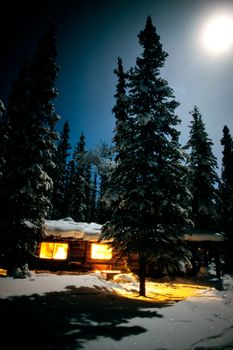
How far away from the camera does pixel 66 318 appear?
23.9ft

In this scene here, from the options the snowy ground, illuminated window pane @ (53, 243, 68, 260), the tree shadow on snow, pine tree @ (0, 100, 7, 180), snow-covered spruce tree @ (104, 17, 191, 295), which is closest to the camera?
the tree shadow on snow

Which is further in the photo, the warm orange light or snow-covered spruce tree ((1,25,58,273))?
snow-covered spruce tree ((1,25,58,273))

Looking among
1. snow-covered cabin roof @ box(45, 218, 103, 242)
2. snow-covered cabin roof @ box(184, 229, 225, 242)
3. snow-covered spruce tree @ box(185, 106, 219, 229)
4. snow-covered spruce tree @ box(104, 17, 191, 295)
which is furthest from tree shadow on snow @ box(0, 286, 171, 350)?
snow-covered spruce tree @ box(185, 106, 219, 229)

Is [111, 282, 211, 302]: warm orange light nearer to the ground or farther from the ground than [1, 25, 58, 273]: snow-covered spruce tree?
nearer to the ground

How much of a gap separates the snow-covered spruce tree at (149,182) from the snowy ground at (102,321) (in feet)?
9.49

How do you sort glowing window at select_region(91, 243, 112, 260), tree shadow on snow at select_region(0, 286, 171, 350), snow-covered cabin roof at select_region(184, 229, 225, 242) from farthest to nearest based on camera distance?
snow-covered cabin roof at select_region(184, 229, 225, 242)
glowing window at select_region(91, 243, 112, 260)
tree shadow on snow at select_region(0, 286, 171, 350)

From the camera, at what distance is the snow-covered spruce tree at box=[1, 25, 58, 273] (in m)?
15.4

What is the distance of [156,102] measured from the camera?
15172 millimetres

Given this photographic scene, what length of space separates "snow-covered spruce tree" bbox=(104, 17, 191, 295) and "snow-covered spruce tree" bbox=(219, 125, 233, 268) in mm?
16330

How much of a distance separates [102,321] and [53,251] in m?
15.1

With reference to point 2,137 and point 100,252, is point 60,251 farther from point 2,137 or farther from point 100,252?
point 2,137

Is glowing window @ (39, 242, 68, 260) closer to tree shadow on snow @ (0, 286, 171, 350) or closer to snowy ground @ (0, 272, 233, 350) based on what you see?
snowy ground @ (0, 272, 233, 350)

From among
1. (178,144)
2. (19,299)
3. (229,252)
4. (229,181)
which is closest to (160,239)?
(178,144)

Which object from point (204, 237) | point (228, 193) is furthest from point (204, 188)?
point (228, 193)
